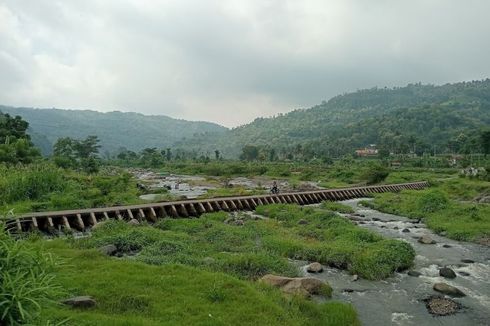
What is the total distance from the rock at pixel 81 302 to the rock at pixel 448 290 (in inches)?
673

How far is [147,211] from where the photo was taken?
40.1 meters

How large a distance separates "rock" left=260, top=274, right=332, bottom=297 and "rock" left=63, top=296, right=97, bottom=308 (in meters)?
7.95

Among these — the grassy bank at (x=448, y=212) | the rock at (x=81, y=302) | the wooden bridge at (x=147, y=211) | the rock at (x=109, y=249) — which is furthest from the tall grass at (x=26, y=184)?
the grassy bank at (x=448, y=212)

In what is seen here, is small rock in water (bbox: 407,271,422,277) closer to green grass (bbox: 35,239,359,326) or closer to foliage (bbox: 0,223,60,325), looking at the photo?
green grass (bbox: 35,239,359,326)

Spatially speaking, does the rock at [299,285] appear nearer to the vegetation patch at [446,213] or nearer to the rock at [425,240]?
the rock at [425,240]

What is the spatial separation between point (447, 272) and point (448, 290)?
3.46 meters

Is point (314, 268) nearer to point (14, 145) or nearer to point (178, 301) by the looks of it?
point (178, 301)

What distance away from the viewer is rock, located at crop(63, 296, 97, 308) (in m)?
13.9

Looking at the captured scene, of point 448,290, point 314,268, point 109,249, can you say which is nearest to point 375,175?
point 314,268

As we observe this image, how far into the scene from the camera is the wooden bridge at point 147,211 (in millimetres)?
32062

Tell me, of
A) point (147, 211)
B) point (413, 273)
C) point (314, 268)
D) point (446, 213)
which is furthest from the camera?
point (446, 213)

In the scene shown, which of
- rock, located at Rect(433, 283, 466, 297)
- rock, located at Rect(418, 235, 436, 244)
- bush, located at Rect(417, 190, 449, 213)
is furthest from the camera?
bush, located at Rect(417, 190, 449, 213)

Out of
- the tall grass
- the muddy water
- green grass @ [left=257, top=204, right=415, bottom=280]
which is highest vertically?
the tall grass

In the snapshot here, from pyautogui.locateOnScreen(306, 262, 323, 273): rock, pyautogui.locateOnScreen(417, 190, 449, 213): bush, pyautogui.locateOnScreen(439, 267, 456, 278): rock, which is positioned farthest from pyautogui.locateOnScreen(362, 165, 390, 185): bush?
pyautogui.locateOnScreen(306, 262, 323, 273): rock
